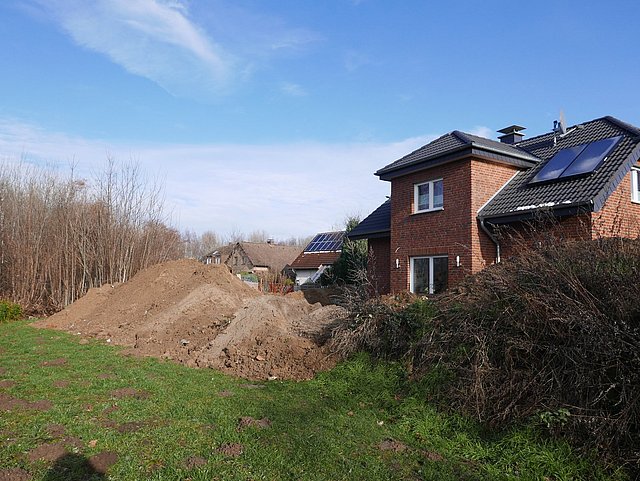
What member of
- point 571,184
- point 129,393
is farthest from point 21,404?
point 571,184

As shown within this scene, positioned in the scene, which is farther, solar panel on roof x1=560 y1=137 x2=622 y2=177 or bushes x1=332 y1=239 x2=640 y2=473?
solar panel on roof x1=560 y1=137 x2=622 y2=177

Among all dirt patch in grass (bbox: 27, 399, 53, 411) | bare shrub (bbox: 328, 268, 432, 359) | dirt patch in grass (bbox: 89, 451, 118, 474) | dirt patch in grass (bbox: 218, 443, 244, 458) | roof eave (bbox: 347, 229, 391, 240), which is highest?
roof eave (bbox: 347, 229, 391, 240)

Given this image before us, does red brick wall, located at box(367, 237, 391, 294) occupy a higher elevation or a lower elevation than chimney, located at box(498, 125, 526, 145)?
lower

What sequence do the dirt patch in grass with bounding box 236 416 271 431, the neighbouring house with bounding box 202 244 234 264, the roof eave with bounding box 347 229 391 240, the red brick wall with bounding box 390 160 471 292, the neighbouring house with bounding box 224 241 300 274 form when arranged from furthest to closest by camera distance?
the neighbouring house with bounding box 202 244 234 264 < the neighbouring house with bounding box 224 241 300 274 < the roof eave with bounding box 347 229 391 240 < the red brick wall with bounding box 390 160 471 292 < the dirt patch in grass with bounding box 236 416 271 431

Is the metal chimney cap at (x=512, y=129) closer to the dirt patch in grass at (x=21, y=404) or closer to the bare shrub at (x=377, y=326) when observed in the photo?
the bare shrub at (x=377, y=326)

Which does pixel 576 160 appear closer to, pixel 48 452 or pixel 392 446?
pixel 392 446

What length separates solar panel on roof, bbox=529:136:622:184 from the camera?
38.9 ft

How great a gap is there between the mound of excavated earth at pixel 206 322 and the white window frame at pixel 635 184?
8.62 meters

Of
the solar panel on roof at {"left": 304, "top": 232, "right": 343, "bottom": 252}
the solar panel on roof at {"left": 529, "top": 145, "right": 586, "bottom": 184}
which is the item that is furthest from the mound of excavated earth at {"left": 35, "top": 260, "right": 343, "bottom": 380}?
the solar panel on roof at {"left": 304, "top": 232, "right": 343, "bottom": 252}

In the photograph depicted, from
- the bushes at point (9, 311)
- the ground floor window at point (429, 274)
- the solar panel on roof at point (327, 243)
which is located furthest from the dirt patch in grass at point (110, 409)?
the solar panel on roof at point (327, 243)

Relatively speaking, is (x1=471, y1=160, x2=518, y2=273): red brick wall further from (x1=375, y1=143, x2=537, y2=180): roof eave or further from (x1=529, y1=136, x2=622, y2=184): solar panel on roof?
(x1=529, y1=136, x2=622, y2=184): solar panel on roof

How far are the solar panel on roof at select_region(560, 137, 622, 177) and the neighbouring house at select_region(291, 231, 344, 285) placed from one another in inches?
946

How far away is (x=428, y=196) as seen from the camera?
14.5 m

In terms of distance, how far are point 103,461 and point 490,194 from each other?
11.8 meters
